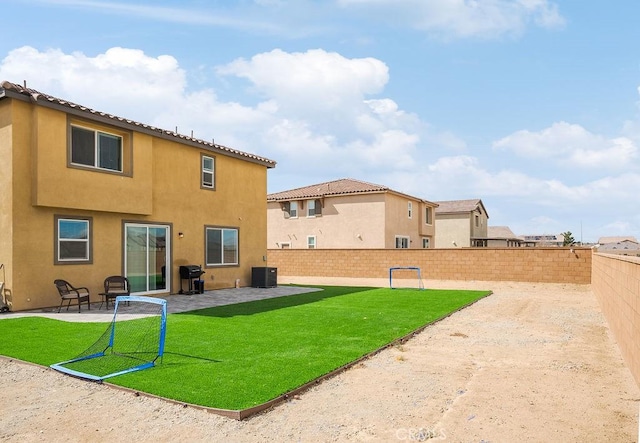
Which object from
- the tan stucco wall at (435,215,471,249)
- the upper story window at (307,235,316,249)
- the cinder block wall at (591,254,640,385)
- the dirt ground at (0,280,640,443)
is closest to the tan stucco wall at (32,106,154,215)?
the dirt ground at (0,280,640,443)

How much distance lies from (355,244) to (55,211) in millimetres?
22620

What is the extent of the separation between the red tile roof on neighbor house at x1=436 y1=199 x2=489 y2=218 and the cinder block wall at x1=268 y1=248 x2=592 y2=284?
2508 centimetres

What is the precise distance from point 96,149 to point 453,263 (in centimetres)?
1772

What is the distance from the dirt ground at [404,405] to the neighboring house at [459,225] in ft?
135

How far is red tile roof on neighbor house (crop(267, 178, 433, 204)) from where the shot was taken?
1300 inches

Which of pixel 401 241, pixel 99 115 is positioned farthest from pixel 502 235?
pixel 99 115

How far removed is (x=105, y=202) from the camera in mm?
14523

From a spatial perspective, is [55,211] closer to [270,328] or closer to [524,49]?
[270,328]

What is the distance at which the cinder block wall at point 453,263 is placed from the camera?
857 inches

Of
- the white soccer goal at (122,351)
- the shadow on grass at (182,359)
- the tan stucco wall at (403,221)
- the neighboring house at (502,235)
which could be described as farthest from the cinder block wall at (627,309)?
the neighboring house at (502,235)

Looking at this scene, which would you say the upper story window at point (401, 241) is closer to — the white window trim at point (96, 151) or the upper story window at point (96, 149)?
the white window trim at point (96, 151)

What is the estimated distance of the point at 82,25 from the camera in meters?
12.9

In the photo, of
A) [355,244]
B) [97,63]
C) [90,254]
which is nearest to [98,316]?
[90,254]

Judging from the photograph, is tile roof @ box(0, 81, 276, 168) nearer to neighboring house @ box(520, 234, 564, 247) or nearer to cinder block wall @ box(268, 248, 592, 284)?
cinder block wall @ box(268, 248, 592, 284)
